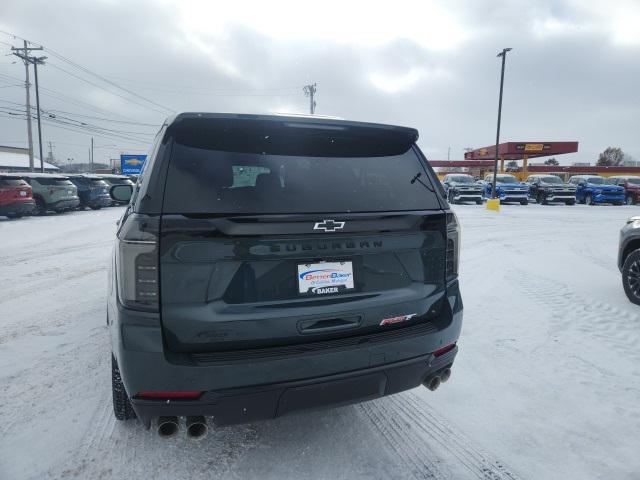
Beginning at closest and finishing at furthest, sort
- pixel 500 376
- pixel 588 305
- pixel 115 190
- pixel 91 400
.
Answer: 1. pixel 91 400
2. pixel 500 376
3. pixel 115 190
4. pixel 588 305

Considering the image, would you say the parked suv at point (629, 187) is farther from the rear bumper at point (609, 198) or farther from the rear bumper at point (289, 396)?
the rear bumper at point (289, 396)

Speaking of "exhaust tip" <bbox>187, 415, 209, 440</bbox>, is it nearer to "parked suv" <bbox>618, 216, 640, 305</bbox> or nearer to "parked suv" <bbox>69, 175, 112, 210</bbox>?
"parked suv" <bbox>618, 216, 640, 305</bbox>

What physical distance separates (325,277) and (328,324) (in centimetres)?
24

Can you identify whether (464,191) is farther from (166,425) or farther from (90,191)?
(166,425)

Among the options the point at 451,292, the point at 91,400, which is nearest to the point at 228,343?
the point at 451,292

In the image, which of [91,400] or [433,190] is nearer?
[433,190]

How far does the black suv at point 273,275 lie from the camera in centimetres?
196

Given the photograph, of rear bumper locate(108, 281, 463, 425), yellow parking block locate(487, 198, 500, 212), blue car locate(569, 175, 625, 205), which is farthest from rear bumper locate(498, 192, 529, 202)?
rear bumper locate(108, 281, 463, 425)

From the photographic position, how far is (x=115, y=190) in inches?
170

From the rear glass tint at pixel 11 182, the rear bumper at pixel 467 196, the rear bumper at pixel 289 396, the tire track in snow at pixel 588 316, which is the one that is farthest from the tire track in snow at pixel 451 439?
the rear bumper at pixel 467 196

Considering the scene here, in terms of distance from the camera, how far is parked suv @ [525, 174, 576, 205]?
26.0 metres

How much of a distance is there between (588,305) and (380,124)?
14.9ft

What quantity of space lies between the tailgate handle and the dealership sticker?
15 centimetres

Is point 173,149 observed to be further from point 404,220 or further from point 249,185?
point 404,220
